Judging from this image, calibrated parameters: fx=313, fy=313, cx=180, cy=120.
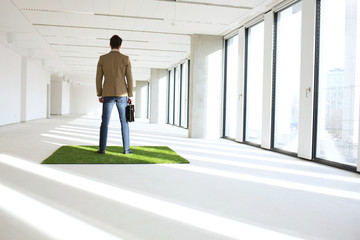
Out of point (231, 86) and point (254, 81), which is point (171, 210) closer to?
point (254, 81)

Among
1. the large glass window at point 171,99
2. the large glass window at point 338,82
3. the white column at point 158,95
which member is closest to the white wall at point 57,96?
the white column at point 158,95

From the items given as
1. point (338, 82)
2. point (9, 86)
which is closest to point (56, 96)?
point (9, 86)

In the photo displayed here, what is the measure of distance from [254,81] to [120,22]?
345cm

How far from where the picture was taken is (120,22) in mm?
7441

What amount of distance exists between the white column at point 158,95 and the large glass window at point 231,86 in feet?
24.9

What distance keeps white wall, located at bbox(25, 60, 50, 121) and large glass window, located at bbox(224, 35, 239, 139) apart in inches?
376

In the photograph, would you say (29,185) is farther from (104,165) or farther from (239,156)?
(239,156)

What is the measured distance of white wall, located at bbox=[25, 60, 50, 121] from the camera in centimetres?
1428

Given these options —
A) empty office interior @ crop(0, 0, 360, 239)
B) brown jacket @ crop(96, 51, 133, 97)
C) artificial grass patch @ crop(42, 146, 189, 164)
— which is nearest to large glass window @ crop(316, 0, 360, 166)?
empty office interior @ crop(0, 0, 360, 239)

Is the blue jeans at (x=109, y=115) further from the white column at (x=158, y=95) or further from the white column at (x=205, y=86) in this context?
the white column at (x=158, y=95)

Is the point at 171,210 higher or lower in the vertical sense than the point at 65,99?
lower

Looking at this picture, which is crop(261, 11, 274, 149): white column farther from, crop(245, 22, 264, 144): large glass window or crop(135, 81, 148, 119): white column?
crop(135, 81, 148, 119): white column

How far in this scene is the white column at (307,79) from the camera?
16.5 ft

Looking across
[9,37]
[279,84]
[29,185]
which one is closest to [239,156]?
[279,84]
